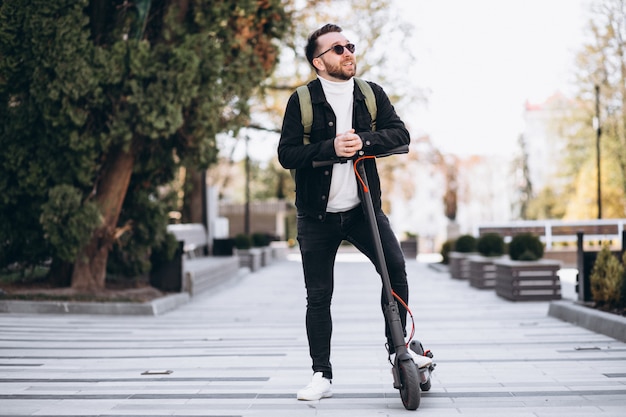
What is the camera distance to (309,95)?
15.5 feet

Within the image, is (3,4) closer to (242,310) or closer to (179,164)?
(179,164)

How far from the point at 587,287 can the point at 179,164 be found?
5670 millimetres

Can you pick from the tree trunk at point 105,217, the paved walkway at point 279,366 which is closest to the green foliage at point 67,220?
the tree trunk at point 105,217

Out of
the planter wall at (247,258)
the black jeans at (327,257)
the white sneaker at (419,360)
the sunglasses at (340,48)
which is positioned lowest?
the planter wall at (247,258)

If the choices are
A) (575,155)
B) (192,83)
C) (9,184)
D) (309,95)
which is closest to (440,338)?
(309,95)

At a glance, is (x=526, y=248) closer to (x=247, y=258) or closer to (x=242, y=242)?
(x=247, y=258)

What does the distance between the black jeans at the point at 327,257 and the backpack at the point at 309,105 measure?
0.45 m

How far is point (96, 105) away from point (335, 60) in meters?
6.81

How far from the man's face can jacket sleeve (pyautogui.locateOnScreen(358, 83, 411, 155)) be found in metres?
0.25

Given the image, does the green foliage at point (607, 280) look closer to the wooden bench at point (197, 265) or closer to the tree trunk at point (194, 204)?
the wooden bench at point (197, 265)

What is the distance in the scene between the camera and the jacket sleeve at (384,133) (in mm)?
4586

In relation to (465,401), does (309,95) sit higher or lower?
higher

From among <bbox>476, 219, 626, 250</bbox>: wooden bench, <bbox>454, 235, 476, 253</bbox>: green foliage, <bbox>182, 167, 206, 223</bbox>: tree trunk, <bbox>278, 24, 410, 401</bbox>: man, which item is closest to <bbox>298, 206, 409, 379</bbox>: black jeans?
<bbox>278, 24, 410, 401</bbox>: man

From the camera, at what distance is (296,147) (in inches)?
184
